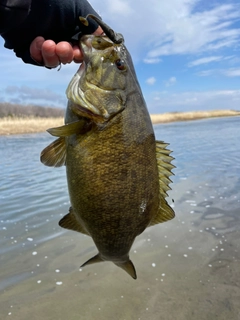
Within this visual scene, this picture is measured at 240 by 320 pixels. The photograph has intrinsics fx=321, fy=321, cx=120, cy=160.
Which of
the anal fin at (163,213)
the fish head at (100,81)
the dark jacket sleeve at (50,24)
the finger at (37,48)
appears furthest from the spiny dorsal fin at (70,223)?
the dark jacket sleeve at (50,24)

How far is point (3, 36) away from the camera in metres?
2.66

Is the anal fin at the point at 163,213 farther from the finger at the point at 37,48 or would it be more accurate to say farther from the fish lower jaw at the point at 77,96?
the finger at the point at 37,48

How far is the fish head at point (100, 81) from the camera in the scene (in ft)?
6.71

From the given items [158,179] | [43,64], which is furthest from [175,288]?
[43,64]

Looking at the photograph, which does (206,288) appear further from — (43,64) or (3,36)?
(3,36)

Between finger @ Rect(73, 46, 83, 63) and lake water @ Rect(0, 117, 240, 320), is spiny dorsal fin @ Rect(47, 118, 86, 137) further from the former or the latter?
lake water @ Rect(0, 117, 240, 320)

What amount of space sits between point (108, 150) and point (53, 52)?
0.90 meters

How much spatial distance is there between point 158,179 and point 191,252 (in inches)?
133

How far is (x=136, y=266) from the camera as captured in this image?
15.8 feet

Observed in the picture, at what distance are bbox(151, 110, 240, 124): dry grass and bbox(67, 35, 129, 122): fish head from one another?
4686 cm

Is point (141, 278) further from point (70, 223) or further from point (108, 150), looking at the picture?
point (108, 150)

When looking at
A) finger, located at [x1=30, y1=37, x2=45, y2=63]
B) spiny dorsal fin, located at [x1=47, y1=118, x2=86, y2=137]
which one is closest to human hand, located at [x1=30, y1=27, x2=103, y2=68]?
finger, located at [x1=30, y1=37, x2=45, y2=63]

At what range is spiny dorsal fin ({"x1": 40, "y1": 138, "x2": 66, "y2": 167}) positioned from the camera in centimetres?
217

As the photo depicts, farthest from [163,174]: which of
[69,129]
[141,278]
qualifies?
[141,278]
